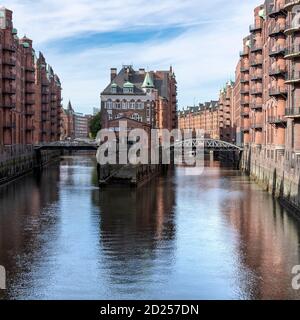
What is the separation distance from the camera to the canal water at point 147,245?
79.3ft

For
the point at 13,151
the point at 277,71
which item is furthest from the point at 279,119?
the point at 13,151

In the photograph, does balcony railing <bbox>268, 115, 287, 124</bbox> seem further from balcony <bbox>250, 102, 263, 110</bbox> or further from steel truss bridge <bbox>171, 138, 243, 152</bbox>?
steel truss bridge <bbox>171, 138, 243, 152</bbox>

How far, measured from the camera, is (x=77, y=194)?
54.0 metres

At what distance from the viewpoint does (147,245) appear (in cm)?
3191

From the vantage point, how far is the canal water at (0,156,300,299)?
24.2 m

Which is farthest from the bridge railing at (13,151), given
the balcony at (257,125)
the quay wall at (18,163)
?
the balcony at (257,125)

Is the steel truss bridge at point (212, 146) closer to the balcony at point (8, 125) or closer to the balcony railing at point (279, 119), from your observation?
the balcony at point (8, 125)

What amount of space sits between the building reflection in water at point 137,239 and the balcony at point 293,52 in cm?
1470

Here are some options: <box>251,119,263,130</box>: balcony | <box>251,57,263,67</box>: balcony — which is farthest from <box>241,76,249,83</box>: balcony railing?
<box>251,119,263,130</box>: balcony

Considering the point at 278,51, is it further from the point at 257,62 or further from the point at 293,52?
the point at 257,62

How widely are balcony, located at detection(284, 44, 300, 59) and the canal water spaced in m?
11.6
